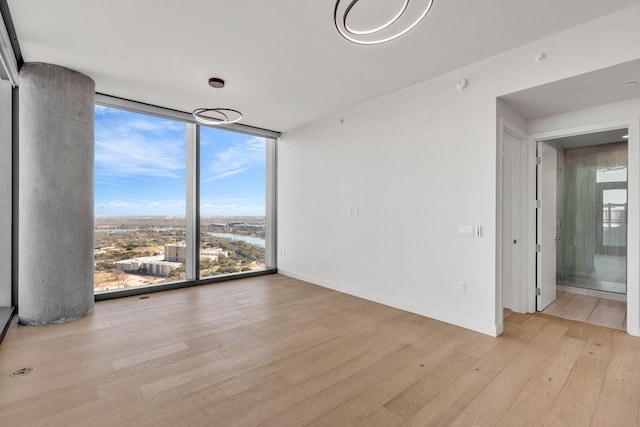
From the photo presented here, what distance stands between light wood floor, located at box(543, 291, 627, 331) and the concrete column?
6.00 metres

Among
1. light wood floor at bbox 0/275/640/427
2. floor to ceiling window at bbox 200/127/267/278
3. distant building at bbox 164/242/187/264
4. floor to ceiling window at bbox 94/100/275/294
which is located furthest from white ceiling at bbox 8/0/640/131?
light wood floor at bbox 0/275/640/427

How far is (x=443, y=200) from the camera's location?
3.64m

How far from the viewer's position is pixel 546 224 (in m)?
4.05

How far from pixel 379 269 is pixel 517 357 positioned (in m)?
1.95

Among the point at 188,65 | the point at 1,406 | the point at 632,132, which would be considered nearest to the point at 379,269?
the point at 632,132

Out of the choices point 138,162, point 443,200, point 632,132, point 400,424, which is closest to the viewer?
point 400,424

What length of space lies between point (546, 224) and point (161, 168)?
5.86 metres

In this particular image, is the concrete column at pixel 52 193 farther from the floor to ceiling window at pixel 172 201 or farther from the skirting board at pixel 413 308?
the skirting board at pixel 413 308

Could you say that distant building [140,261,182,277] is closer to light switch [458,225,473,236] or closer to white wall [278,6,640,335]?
white wall [278,6,640,335]

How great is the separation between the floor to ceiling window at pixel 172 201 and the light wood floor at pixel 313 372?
119 cm

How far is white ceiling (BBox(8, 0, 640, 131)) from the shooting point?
2471 mm

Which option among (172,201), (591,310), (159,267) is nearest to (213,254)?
(159,267)

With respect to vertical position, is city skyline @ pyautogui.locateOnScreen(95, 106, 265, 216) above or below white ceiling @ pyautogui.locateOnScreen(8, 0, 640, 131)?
below

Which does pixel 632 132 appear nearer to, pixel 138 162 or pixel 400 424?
pixel 400 424
